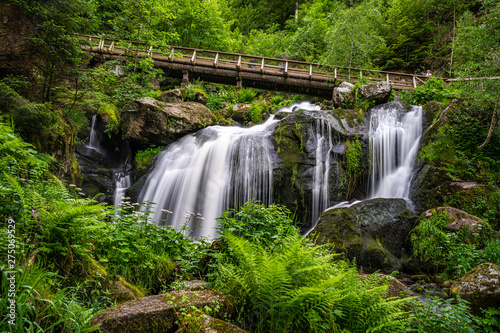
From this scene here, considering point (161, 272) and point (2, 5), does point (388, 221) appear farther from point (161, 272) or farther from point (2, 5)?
point (2, 5)

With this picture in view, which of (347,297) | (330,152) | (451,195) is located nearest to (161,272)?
(347,297)

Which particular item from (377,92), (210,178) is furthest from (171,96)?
(377,92)

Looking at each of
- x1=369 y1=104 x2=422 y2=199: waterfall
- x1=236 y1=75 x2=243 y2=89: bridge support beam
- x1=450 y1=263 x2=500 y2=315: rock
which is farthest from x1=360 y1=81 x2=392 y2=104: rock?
x1=450 y1=263 x2=500 y2=315: rock

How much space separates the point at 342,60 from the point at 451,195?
11.9 meters

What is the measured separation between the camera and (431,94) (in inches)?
460

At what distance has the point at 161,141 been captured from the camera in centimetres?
1184

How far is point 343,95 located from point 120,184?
10.7m

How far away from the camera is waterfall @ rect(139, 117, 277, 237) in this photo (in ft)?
29.8

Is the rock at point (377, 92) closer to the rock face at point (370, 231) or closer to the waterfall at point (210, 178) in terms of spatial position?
the waterfall at point (210, 178)

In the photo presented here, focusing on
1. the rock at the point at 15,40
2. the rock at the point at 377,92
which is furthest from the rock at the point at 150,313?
the rock at the point at 377,92

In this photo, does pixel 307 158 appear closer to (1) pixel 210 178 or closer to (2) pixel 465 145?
(1) pixel 210 178

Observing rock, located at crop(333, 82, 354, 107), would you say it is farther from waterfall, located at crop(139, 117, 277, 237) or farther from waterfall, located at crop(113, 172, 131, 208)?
waterfall, located at crop(113, 172, 131, 208)

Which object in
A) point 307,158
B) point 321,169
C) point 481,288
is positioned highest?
point 307,158

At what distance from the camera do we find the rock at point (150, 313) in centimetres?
201
